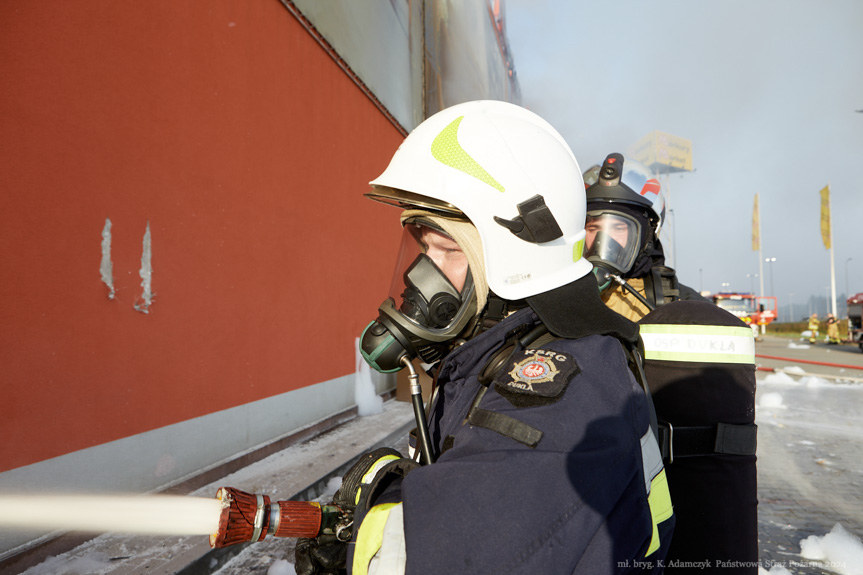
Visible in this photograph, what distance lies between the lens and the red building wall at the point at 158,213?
8.53 feet

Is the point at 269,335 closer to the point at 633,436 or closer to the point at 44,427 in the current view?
the point at 44,427

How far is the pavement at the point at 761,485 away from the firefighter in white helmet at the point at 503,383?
189 cm

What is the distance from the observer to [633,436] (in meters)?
1.03

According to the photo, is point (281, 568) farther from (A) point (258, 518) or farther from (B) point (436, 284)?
(B) point (436, 284)

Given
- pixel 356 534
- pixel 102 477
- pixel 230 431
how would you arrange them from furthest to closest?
pixel 230 431 → pixel 102 477 → pixel 356 534

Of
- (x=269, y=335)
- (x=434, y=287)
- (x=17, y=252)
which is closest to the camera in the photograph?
(x=434, y=287)

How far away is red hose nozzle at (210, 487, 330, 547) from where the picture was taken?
3.95 ft

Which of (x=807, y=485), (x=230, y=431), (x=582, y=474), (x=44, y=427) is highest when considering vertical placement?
(x=582, y=474)

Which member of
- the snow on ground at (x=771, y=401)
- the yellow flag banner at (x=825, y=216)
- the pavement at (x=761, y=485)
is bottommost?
the snow on ground at (x=771, y=401)

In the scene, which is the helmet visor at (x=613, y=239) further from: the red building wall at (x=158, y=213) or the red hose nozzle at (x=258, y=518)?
the red building wall at (x=158, y=213)

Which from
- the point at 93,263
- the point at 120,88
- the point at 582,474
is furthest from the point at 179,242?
the point at 582,474

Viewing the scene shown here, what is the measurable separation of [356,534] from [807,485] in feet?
16.1

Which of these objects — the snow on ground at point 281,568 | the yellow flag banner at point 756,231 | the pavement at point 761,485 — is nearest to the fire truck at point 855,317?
the pavement at point 761,485

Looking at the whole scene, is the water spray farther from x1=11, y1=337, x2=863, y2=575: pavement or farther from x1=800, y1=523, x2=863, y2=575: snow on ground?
x1=800, y1=523, x2=863, y2=575: snow on ground
